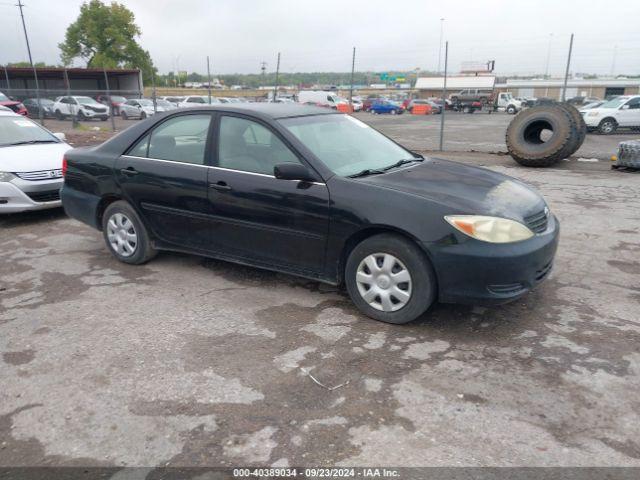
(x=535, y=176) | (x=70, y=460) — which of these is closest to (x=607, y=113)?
(x=535, y=176)

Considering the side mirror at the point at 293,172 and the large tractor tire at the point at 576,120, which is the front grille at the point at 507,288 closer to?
the side mirror at the point at 293,172

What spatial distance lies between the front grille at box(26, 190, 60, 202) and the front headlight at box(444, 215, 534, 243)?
5583 millimetres

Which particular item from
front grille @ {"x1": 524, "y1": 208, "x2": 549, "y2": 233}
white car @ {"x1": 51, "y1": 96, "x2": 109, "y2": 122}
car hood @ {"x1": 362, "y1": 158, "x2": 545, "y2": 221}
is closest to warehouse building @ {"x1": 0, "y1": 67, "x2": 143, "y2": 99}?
white car @ {"x1": 51, "y1": 96, "x2": 109, "y2": 122}

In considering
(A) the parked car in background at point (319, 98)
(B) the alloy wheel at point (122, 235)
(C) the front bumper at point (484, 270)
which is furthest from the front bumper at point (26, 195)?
(A) the parked car in background at point (319, 98)

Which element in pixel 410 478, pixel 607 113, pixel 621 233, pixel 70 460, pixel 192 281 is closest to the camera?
pixel 410 478

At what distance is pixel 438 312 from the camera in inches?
159

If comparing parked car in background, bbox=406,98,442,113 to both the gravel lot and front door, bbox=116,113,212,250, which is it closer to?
the gravel lot

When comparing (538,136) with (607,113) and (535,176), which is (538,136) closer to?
(535,176)

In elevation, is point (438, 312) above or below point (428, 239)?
below

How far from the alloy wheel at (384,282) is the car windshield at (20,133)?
20.2 feet

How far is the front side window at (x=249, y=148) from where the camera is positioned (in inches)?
165

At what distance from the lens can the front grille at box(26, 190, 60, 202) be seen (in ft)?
22.2

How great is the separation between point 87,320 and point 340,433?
234 cm

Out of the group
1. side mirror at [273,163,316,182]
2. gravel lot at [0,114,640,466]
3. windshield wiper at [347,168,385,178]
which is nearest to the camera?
gravel lot at [0,114,640,466]
